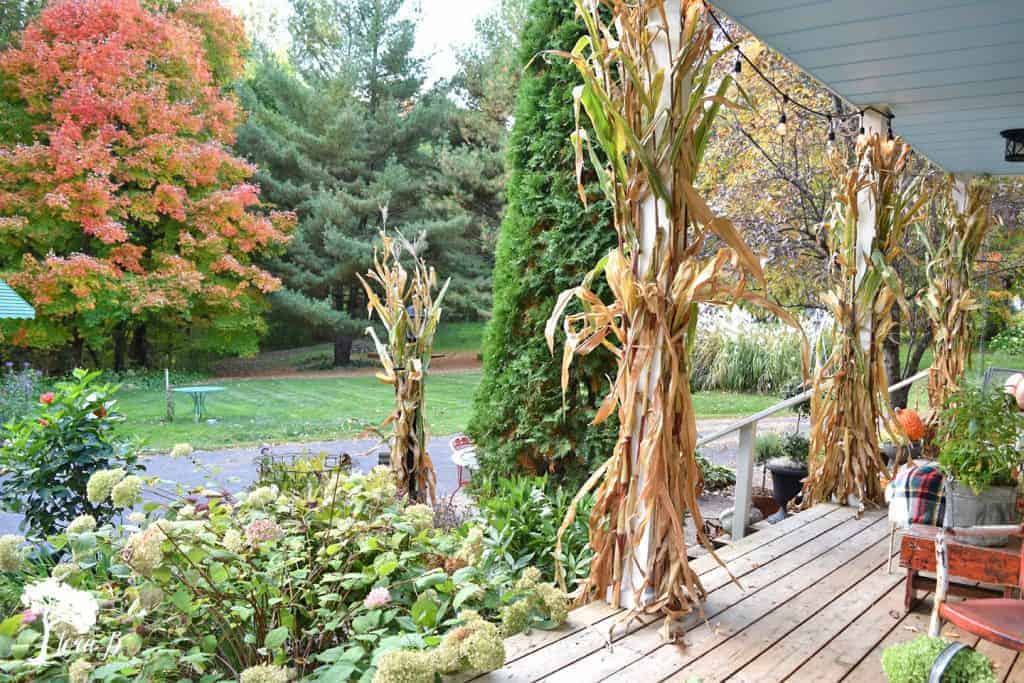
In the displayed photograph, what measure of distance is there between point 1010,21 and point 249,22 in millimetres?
16318

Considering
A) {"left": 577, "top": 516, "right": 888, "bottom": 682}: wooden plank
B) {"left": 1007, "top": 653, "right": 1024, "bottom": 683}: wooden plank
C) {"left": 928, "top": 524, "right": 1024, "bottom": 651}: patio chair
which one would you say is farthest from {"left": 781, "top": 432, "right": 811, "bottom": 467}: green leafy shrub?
{"left": 928, "top": 524, "right": 1024, "bottom": 651}: patio chair

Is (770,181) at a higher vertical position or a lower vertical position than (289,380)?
higher

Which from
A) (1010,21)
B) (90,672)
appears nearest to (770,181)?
(1010,21)

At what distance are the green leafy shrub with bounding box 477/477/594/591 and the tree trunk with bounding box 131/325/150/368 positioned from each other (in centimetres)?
1058

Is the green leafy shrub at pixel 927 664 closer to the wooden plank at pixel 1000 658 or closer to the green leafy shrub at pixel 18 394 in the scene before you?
the wooden plank at pixel 1000 658

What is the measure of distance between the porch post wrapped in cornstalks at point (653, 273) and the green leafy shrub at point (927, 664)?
1.93 feet

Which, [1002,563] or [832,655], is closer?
[832,655]

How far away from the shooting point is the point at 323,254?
45.3ft

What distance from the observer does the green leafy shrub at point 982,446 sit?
2.38 meters

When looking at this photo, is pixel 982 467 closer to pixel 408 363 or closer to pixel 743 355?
pixel 408 363

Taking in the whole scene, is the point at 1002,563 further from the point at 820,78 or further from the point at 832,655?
the point at 820,78

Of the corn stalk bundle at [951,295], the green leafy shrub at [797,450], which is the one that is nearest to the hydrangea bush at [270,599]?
the green leafy shrub at [797,450]

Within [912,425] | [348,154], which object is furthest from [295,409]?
[912,425]

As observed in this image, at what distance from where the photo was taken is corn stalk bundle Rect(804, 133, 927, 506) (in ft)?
11.8
